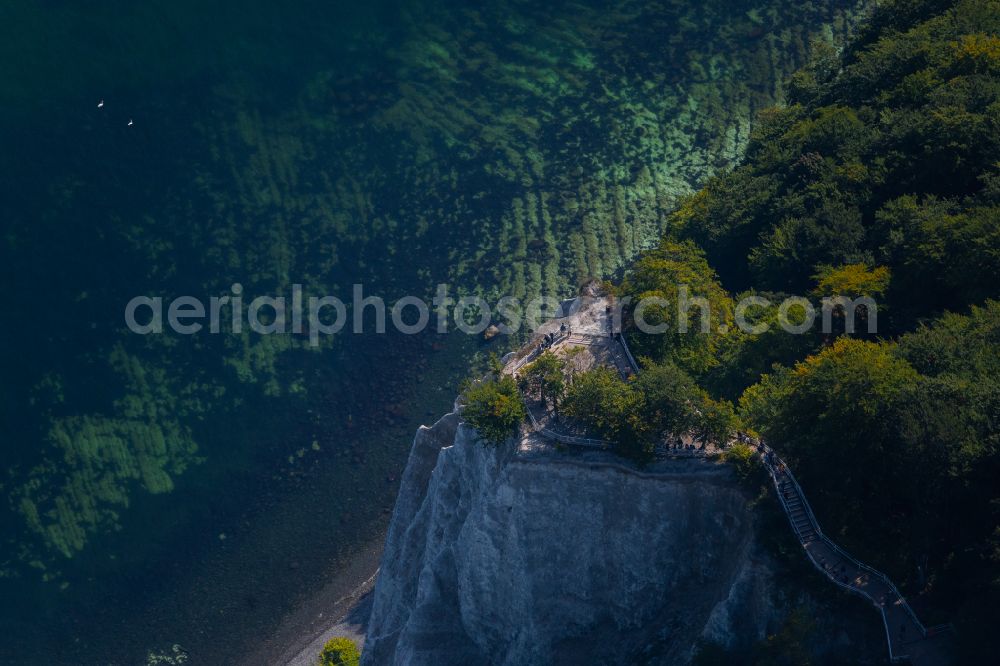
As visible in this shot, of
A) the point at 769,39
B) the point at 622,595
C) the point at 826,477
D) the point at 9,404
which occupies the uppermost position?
the point at 769,39

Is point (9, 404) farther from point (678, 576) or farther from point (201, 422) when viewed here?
point (678, 576)

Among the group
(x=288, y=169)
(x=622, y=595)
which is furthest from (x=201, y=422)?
(x=622, y=595)

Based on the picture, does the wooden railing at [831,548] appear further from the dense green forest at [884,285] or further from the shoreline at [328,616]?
the shoreline at [328,616]

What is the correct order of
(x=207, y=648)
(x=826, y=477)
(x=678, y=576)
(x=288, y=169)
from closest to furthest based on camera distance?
(x=826, y=477), (x=678, y=576), (x=207, y=648), (x=288, y=169)

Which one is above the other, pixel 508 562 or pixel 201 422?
pixel 201 422

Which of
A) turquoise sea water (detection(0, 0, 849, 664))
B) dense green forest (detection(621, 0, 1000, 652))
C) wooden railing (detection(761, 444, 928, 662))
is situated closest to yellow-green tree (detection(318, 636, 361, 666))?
turquoise sea water (detection(0, 0, 849, 664))

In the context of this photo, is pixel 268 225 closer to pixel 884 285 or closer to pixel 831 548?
pixel 884 285

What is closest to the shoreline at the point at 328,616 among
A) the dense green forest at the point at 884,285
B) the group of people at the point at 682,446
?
the dense green forest at the point at 884,285

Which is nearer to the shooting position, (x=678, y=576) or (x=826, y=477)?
(x=826, y=477)
